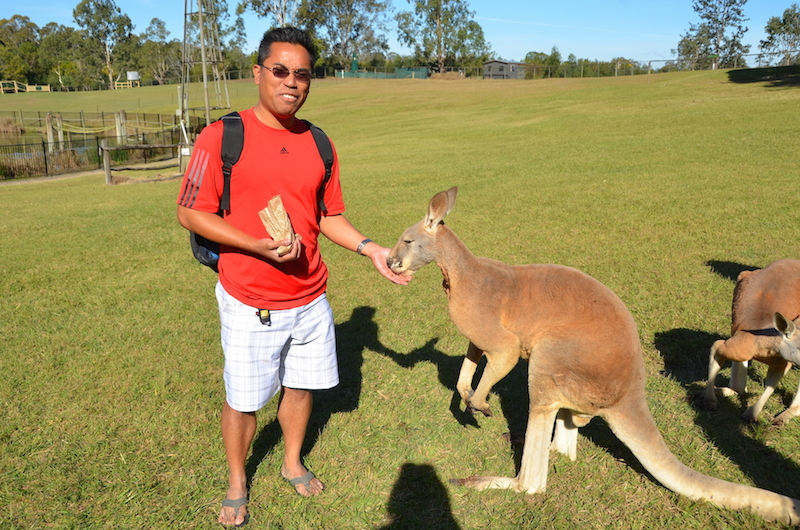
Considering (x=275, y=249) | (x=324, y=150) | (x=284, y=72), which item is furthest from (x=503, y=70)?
(x=275, y=249)

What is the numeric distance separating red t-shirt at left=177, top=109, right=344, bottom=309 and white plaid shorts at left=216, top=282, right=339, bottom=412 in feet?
0.27

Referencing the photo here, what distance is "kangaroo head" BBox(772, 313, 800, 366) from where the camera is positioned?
3.37m

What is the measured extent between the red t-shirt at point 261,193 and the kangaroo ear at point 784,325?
8.78 feet

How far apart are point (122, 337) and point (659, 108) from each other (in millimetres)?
22577

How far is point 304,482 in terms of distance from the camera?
3.46m

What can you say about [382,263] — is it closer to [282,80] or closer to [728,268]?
[282,80]

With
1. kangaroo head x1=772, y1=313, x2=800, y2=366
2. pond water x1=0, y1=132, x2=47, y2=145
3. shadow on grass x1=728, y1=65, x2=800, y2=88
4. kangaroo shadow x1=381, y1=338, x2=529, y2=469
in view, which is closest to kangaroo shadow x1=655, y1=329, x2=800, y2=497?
kangaroo head x1=772, y1=313, x2=800, y2=366

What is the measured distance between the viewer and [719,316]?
559 cm

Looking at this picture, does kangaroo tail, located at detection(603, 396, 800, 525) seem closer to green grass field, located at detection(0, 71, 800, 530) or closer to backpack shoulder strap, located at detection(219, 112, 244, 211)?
green grass field, located at detection(0, 71, 800, 530)

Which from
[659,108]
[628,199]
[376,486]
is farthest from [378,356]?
[659,108]

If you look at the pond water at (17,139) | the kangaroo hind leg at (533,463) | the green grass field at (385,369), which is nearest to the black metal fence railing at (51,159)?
the pond water at (17,139)

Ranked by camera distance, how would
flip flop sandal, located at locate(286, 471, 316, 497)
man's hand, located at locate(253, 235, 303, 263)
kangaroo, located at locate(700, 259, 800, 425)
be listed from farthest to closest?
kangaroo, located at locate(700, 259, 800, 425) < flip flop sandal, located at locate(286, 471, 316, 497) < man's hand, located at locate(253, 235, 303, 263)

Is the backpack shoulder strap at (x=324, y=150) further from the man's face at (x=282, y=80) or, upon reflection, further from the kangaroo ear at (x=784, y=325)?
the kangaroo ear at (x=784, y=325)

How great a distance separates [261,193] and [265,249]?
0.32m
